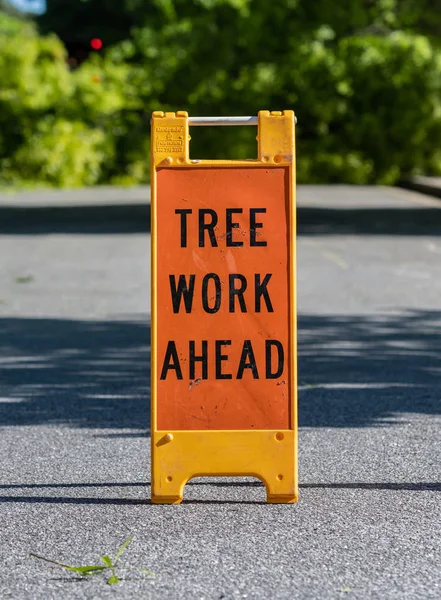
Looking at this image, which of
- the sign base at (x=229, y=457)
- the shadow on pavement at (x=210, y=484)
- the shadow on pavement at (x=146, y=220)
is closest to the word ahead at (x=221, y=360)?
the sign base at (x=229, y=457)

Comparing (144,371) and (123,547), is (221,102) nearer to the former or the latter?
(144,371)

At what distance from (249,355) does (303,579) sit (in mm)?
1291

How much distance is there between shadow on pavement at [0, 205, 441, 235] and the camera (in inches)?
856

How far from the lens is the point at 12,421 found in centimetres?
727

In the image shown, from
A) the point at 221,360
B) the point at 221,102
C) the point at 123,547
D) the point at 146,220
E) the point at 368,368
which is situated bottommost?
the point at 146,220

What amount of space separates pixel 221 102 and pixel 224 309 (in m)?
34.5

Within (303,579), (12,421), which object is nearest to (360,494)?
(303,579)

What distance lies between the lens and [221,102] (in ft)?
130

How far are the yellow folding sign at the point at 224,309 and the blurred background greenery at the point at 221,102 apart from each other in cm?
3084

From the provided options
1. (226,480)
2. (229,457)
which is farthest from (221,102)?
(229,457)

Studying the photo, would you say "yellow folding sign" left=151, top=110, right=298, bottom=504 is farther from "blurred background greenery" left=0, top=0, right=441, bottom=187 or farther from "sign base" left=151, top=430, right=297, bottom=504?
"blurred background greenery" left=0, top=0, right=441, bottom=187

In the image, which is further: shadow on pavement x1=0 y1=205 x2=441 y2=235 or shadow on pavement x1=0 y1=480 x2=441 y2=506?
shadow on pavement x1=0 y1=205 x2=441 y2=235

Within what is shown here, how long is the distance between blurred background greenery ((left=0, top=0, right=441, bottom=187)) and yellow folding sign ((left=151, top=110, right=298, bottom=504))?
30.8 metres

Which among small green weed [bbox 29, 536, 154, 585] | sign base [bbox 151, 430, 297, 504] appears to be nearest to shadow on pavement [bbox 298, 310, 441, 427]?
sign base [bbox 151, 430, 297, 504]
